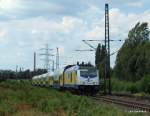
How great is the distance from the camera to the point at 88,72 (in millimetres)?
54656

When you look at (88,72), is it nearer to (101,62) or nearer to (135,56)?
(135,56)

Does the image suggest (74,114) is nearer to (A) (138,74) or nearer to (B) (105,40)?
(B) (105,40)

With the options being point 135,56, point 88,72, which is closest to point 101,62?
point 135,56

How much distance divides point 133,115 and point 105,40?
3886 centimetres

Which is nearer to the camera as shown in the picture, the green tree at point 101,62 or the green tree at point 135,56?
the green tree at point 135,56

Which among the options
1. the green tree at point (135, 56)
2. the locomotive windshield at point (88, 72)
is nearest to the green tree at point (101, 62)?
the green tree at point (135, 56)

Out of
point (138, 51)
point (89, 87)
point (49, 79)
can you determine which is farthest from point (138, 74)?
point (89, 87)

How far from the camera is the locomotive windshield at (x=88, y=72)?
54.1 meters

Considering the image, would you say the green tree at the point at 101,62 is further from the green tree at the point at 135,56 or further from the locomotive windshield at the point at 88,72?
the locomotive windshield at the point at 88,72

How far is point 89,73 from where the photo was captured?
2149 inches

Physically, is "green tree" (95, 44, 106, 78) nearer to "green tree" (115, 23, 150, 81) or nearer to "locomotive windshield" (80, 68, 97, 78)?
"green tree" (115, 23, 150, 81)

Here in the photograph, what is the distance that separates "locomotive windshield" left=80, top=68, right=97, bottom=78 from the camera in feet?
177

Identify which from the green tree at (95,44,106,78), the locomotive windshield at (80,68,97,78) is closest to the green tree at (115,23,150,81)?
the green tree at (95,44,106,78)

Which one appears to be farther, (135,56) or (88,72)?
(135,56)
